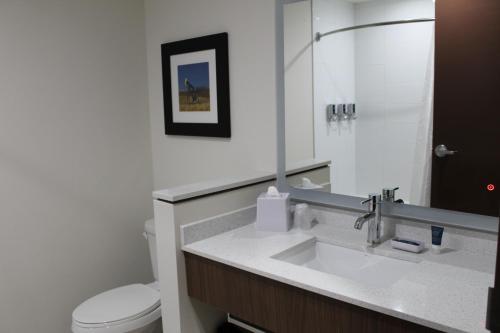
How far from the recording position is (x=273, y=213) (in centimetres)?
196

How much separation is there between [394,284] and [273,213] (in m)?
0.67

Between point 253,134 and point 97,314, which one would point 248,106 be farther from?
point 97,314

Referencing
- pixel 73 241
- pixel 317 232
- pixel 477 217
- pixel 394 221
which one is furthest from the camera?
pixel 73 241

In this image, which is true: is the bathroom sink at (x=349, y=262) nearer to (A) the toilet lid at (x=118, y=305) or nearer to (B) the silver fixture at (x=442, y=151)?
(B) the silver fixture at (x=442, y=151)

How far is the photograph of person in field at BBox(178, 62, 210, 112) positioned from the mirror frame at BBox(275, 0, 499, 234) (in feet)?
1.66

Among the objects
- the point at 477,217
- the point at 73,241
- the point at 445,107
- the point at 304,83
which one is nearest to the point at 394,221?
the point at 477,217

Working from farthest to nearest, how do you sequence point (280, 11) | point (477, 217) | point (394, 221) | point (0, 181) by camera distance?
1. point (0, 181)
2. point (280, 11)
3. point (394, 221)
4. point (477, 217)

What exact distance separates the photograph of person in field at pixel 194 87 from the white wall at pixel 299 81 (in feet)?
1.84

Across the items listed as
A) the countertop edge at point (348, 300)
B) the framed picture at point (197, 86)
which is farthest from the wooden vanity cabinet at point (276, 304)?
the framed picture at point (197, 86)

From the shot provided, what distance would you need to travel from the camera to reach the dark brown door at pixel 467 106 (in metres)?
1.52

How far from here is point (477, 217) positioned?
1603 mm

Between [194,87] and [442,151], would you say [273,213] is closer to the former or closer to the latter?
[442,151]

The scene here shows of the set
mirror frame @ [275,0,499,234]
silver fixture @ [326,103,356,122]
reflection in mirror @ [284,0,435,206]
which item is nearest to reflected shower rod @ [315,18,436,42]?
reflection in mirror @ [284,0,435,206]

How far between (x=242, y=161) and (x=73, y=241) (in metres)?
1.10
